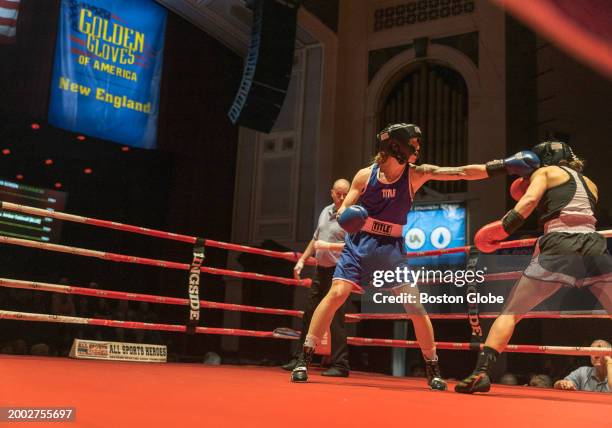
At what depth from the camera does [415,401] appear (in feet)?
6.60

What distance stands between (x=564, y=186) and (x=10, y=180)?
579 centimetres

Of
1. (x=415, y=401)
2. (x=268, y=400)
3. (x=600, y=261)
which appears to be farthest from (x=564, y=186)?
(x=268, y=400)

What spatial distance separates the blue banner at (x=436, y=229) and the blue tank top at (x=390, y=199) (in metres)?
4.59

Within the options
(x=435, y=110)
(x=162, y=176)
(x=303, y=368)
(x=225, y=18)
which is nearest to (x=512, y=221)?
(x=303, y=368)

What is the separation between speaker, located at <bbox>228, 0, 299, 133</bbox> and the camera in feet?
21.4

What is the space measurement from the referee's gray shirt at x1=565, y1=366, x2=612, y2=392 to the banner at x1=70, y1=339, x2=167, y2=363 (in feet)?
7.49

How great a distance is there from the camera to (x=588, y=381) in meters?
3.38

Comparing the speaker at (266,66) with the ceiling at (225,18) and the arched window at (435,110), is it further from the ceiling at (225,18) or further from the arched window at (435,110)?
the arched window at (435,110)

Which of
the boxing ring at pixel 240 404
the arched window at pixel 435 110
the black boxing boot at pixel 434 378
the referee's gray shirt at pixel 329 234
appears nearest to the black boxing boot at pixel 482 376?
the boxing ring at pixel 240 404

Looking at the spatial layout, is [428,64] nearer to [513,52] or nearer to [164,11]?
[513,52]

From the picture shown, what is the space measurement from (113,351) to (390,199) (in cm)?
178

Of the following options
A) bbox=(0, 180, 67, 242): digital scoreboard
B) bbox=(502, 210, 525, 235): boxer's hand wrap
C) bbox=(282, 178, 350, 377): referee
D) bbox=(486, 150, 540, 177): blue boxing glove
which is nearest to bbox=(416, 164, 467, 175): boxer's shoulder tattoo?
bbox=(486, 150, 540, 177): blue boxing glove

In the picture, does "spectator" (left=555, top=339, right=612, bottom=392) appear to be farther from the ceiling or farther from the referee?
the ceiling

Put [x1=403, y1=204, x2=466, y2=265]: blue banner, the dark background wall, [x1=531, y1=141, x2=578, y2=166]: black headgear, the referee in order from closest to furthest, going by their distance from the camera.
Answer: [x1=531, y1=141, x2=578, y2=166]: black headgear < the referee < the dark background wall < [x1=403, y1=204, x2=466, y2=265]: blue banner
